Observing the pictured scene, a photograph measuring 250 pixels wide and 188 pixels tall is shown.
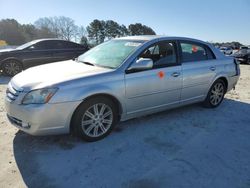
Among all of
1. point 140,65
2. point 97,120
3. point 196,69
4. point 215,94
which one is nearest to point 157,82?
point 140,65

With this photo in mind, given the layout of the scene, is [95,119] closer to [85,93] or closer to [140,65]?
[85,93]

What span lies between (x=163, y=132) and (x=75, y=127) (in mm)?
1499

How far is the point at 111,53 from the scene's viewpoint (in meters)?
4.66

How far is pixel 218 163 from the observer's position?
347 cm

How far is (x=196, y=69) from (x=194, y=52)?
0.39m

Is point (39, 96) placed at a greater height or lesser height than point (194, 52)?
lesser

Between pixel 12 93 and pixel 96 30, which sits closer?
pixel 12 93

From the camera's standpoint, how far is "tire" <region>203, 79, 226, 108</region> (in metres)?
5.65

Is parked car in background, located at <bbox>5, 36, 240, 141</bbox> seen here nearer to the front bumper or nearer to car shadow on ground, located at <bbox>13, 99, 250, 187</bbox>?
the front bumper

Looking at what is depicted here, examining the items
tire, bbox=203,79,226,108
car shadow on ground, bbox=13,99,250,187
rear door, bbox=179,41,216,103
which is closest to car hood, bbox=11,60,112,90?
car shadow on ground, bbox=13,99,250,187

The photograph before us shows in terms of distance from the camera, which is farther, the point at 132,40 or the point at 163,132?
the point at 132,40

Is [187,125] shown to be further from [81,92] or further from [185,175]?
[81,92]

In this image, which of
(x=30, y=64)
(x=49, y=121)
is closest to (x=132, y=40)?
(x=49, y=121)

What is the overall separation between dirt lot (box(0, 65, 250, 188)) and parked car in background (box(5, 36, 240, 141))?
0.30m
